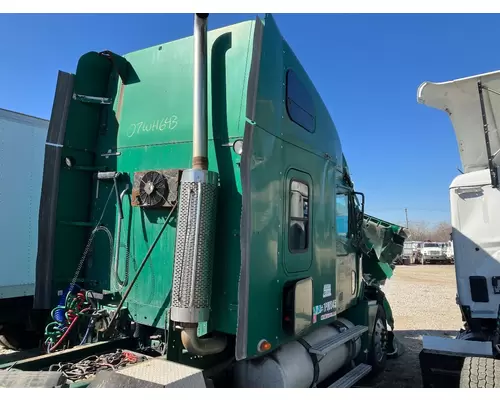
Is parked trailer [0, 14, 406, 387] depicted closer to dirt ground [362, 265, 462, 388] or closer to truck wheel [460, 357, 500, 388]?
→ truck wheel [460, 357, 500, 388]

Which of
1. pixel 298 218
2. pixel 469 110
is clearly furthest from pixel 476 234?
pixel 298 218

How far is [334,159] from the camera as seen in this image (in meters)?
5.05

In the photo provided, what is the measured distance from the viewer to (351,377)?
15.6 feet

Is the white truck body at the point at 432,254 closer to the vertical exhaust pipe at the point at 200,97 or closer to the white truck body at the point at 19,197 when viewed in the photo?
the white truck body at the point at 19,197

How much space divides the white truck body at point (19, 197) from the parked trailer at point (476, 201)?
5.55 m

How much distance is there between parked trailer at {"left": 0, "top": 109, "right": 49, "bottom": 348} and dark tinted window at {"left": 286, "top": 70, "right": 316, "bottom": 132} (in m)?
4.46

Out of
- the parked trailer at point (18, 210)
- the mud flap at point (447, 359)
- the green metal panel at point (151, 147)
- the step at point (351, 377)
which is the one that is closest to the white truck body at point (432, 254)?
the step at point (351, 377)

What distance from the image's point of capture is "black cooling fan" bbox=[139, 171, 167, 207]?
11.7 ft

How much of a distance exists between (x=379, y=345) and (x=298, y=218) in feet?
10.9

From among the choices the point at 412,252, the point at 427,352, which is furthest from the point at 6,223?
the point at 412,252

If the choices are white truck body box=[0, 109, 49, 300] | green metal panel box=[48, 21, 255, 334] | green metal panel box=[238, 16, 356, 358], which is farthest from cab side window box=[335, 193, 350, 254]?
white truck body box=[0, 109, 49, 300]

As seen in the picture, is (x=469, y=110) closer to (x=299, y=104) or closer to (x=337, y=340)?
(x=299, y=104)

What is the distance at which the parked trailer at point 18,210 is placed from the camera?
5.91 meters

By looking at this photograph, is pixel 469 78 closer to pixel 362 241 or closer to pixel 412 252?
pixel 362 241
